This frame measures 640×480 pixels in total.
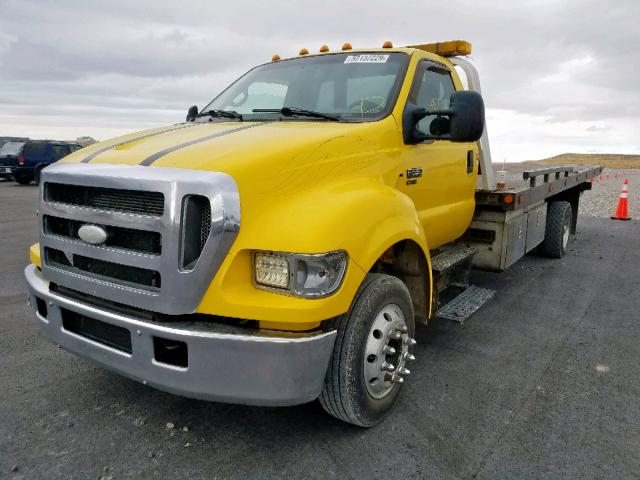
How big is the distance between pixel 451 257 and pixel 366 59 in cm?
181

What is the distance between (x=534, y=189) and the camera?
575cm

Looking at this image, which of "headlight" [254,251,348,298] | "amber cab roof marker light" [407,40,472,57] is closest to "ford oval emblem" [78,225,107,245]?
"headlight" [254,251,348,298]

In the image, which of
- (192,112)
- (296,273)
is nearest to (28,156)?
(192,112)

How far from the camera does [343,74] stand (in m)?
3.94

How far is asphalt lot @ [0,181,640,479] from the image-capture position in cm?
270

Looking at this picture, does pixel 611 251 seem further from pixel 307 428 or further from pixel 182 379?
pixel 182 379

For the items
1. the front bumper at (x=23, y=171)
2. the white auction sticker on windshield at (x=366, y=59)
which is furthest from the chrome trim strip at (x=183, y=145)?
the front bumper at (x=23, y=171)

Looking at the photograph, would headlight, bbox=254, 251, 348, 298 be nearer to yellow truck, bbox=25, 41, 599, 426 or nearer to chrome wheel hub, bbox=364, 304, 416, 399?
yellow truck, bbox=25, 41, 599, 426

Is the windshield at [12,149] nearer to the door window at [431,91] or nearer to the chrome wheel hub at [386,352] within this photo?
the door window at [431,91]

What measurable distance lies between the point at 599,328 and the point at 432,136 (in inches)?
103

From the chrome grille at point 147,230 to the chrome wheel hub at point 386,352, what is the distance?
103 centimetres

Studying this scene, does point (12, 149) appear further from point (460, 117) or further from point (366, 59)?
point (460, 117)

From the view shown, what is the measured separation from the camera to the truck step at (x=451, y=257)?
4082 mm

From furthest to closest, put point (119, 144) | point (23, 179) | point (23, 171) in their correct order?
point (23, 179), point (23, 171), point (119, 144)
